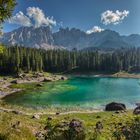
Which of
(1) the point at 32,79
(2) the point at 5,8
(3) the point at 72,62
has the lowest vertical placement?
(1) the point at 32,79

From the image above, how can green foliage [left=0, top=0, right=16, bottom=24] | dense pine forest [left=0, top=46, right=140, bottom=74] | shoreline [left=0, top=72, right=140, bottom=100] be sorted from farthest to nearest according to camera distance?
dense pine forest [left=0, top=46, right=140, bottom=74] → shoreline [left=0, top=72, right=140, bottom=100] → green foliage [left=0, top=0, right=16, bottom=24]

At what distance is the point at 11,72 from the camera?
144 meters

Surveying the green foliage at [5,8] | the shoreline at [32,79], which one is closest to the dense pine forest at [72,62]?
the shoreline at [32,79]

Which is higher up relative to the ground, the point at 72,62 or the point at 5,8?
the point at 5,8

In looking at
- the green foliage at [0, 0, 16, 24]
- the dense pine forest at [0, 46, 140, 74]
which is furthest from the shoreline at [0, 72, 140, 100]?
the green foliage at [0, 0, 16, 24]

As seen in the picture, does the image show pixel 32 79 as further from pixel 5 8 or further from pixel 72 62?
pixel 5 8

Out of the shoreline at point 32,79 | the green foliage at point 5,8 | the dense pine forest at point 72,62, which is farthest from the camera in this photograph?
the dense pine forest at point 72,62

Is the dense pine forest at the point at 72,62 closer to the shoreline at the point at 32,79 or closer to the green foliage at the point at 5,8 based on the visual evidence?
the shoreline at the point at 32,79

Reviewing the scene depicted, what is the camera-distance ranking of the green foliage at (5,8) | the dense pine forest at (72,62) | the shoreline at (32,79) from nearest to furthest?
1. the green foliage at (5,8)
2. the shoreline at (32,79)
3. the dense pine forest at (72,62)

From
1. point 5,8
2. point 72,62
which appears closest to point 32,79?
point 72,62

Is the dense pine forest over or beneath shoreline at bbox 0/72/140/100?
over

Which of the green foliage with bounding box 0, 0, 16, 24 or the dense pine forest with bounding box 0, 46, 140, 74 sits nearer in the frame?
the green foliage with bounding box 0, 0, 16, 24

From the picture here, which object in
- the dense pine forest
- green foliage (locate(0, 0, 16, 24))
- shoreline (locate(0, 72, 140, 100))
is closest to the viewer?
green foliage (locate(0, 0, 16, 24))

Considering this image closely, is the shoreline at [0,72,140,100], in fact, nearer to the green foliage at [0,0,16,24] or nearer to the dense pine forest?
the dense pine forest
